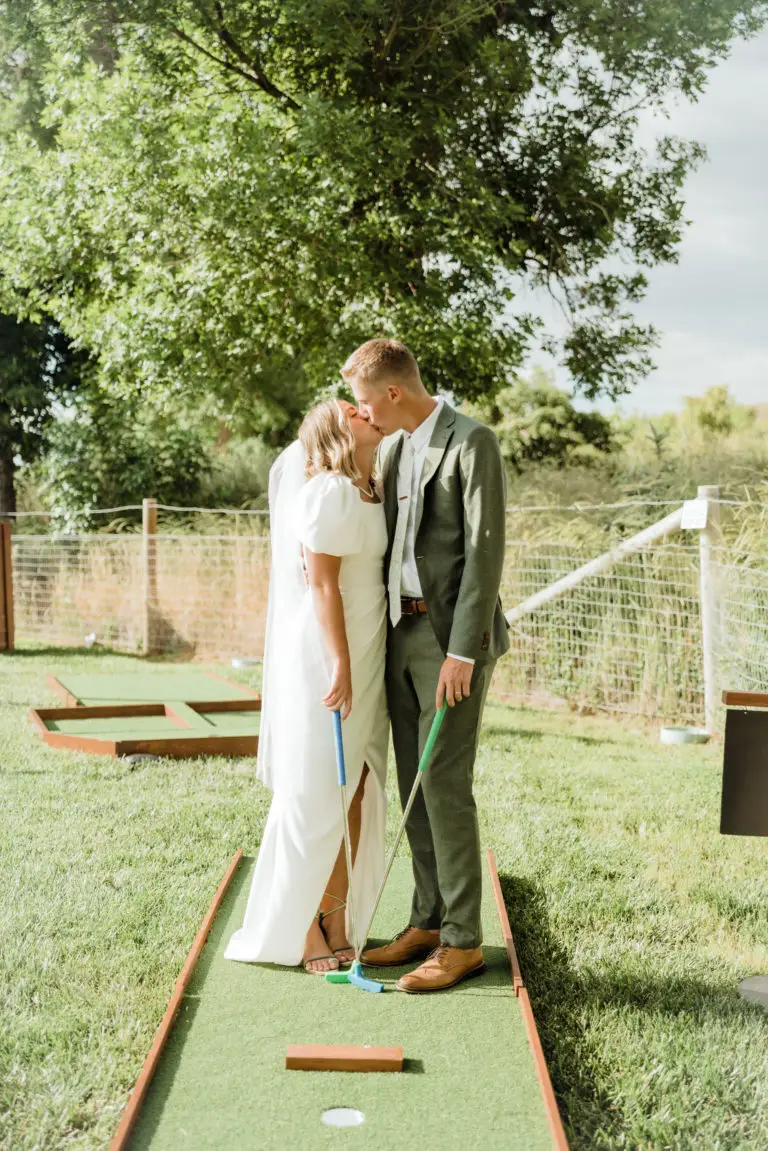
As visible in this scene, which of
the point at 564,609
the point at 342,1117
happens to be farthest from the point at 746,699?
the point at 564,609

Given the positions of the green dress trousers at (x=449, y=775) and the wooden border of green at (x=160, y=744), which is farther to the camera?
the wooden border of green at (x=160, y=744)

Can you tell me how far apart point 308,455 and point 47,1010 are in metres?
1.81

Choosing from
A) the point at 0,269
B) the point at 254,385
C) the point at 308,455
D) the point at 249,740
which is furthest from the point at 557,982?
the point at 0,269

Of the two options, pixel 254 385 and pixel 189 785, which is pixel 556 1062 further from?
pixel 254 385

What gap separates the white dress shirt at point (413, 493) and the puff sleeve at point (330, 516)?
0.16m

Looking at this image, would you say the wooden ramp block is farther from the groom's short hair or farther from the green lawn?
the groom's short hair

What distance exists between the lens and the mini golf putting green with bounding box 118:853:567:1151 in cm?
264

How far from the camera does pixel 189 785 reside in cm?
633

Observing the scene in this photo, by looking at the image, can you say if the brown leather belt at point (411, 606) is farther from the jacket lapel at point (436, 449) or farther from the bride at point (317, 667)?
the jacket lapel at point (436, 449)

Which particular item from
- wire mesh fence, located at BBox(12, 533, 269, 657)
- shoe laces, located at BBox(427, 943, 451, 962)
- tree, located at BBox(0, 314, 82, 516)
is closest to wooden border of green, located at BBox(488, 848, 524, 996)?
shoe laces, located at BBox(427, 943, 451, 962)

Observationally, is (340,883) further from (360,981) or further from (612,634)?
(612,634)

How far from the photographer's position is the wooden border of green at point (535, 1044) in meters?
2.60

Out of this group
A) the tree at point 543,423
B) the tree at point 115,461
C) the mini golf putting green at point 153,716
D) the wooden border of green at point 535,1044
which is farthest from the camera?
the tree at point 543,423

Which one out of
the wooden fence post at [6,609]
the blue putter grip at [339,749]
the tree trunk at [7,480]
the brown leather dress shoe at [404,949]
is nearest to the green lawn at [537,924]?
the brown leather dress shoe at [404,949]
